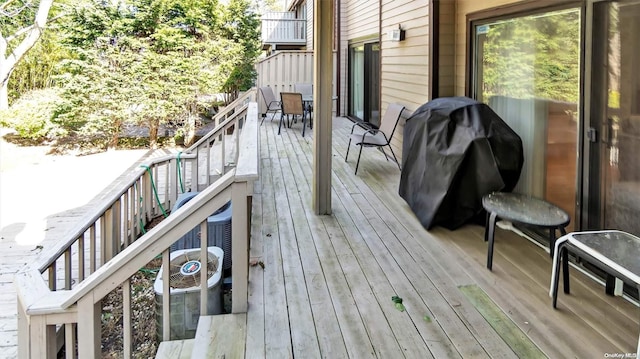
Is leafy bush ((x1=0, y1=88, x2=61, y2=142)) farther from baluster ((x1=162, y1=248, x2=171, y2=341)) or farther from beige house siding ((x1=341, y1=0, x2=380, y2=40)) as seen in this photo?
baluster ((x1=162, y1=248, x2=171, y2=341))

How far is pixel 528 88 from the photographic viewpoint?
3.24 metres

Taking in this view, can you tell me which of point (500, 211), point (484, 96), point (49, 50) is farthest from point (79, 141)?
point (500, 211)

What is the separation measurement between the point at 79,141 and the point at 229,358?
40.3ft

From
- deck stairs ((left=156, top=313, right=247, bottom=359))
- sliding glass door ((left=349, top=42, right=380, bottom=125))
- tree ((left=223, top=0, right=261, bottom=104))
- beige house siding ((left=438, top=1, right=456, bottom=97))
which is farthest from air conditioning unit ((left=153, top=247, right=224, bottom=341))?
tree ((left=223, top=0, right=261, bottom=104))

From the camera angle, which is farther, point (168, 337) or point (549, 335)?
point (168, 337)

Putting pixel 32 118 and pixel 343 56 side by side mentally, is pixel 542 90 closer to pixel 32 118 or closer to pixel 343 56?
pixel 343 56

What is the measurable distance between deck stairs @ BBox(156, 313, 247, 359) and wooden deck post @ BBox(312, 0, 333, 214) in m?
1.66

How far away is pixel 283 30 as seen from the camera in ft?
50.6

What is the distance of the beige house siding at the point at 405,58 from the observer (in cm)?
487

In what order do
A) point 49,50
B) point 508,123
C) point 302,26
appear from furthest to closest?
point 302,26, point 49,50, point 508,123

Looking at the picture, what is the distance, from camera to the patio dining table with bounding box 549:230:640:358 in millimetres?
1850

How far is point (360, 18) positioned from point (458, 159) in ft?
19.5

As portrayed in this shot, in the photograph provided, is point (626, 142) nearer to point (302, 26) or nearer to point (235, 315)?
point (235, 315)

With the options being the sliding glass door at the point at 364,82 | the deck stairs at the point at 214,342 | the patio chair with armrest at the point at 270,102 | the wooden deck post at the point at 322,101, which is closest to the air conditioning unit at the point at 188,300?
the deck stairs at the point at 214,342
